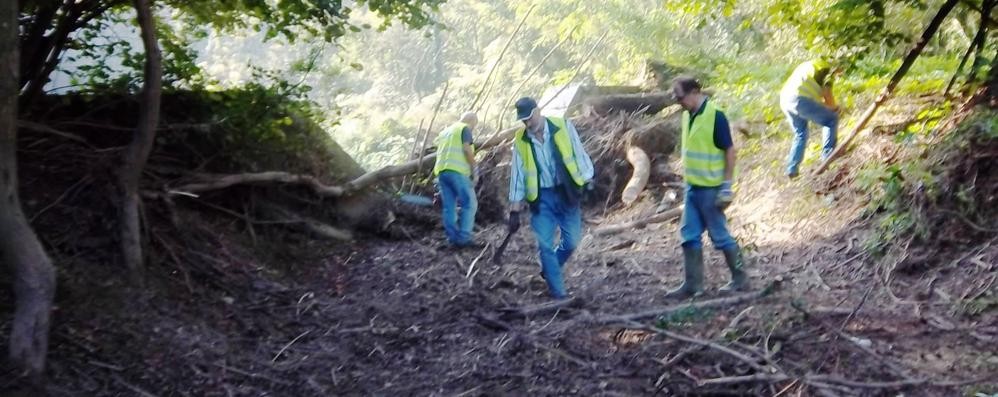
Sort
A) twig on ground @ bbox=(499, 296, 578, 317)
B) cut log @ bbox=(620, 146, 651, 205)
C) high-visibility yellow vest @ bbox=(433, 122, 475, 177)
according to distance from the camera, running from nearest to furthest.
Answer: twig on ground @ bbox=(499, 296, 578, 317) → high-visibility yellow vest @ bbox=(433, 122, 475, 177) → cut log @ bbox=(620, 146, 651, 205)

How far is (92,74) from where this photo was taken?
8.10 meters

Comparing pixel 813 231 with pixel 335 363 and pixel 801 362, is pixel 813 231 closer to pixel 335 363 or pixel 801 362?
pixel 801 362

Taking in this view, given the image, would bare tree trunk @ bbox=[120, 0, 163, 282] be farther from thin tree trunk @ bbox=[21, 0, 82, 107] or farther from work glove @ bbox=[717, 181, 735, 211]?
work glove @ bbox=[717, 181, 735, 211]

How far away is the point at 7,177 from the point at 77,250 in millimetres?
1959

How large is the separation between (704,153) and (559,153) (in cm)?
115

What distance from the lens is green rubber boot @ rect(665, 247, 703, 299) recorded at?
6.91 metres

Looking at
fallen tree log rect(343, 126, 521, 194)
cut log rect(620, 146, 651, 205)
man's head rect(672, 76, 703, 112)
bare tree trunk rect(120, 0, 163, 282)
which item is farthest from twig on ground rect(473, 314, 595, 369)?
cut log rect(620, 146, 651, 205)

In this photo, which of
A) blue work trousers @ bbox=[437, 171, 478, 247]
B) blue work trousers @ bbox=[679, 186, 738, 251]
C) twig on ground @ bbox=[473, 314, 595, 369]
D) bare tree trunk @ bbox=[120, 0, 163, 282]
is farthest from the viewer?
blue work trousers @ bbox=[437, 171, 478, 247]

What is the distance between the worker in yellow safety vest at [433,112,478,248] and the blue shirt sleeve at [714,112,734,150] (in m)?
3.86

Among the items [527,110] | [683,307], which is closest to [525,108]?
[527,110]

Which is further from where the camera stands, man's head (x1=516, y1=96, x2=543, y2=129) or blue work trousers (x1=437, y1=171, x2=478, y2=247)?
blue work trousers (x1=437, y1=171, x2=478, y2=247)

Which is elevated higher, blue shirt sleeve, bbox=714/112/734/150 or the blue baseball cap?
the blue baseball cap

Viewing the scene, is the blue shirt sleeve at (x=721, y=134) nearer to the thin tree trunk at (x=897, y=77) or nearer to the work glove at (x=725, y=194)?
the work glove at (x=725, y=194)

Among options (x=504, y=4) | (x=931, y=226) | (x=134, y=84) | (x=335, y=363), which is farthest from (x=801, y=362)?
(x=504, y=4)
